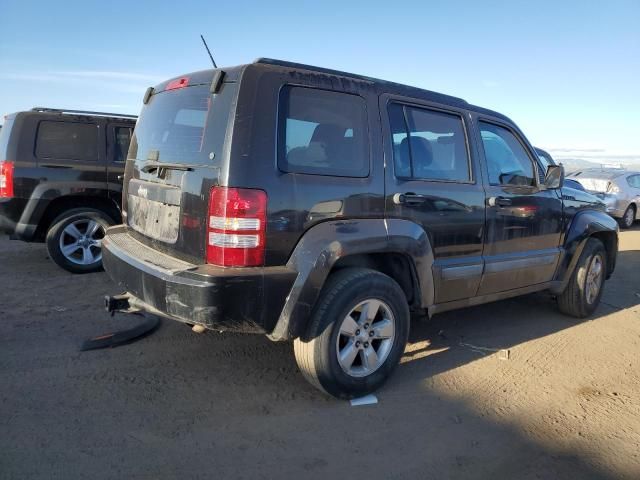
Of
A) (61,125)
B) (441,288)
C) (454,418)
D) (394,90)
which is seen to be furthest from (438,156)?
(61,125)

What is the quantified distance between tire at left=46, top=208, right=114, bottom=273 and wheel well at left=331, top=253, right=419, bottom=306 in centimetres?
372

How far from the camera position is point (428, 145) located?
3697mm

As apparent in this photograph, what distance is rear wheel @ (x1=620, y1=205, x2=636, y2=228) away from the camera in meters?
12.8

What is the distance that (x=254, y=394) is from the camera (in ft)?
10.7

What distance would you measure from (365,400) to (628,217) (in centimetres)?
1240

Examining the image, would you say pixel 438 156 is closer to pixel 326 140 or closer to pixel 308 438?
pixel 326 140

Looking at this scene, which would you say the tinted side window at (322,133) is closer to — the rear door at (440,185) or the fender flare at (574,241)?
the rear door at (440,185)

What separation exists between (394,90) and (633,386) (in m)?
2.80

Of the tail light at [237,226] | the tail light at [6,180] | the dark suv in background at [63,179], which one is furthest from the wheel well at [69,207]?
the tail light at [237,226]

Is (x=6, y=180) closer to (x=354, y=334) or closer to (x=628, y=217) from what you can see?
(x=354, y=334)

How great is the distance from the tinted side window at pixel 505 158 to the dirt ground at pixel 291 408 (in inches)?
56.5

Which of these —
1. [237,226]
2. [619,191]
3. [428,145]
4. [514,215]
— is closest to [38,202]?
[237,226]

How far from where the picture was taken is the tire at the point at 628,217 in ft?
42.1

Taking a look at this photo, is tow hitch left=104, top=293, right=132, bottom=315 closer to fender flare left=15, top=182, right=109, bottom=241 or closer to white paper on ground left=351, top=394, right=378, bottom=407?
white paper on ground left=351, top=394, right=378, bottom=407
